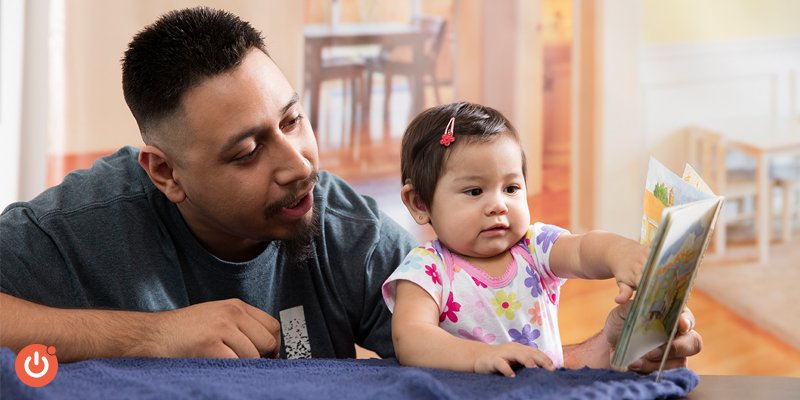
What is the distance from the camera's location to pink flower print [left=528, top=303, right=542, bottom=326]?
1406 millimetres

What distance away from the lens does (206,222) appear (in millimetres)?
1631

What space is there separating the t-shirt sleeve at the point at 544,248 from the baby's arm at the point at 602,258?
0.04 ft

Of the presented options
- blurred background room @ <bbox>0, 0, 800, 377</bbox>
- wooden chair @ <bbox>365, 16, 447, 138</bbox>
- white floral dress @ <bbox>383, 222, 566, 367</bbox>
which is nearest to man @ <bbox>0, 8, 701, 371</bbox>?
white floral dress @ <bbox>383, 222, 566, 367</bbox>

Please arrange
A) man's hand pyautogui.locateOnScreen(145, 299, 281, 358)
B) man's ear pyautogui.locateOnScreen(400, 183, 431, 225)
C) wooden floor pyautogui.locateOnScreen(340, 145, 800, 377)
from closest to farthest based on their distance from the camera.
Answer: man's hand pyautogui.locateOnScreen(145, 299, 281, 358) < man's ear pyautogui.locateOnScreen(400, 183, 431, 225) < wooden floor pyautogui.locateOnScreen(340, 145, 800, 377)

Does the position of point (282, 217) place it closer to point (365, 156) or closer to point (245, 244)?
point (245, 244)

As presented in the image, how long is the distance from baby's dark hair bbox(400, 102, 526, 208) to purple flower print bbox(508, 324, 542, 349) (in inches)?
9.2

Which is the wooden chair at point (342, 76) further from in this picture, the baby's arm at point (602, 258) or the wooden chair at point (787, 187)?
the baby's arm at point (602, 258)

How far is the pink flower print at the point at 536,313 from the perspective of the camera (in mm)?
1406

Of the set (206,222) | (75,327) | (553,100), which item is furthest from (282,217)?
(553,100)

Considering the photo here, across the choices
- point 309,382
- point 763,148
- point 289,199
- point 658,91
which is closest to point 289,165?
point 289,199

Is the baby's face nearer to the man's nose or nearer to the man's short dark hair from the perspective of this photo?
the man's nose

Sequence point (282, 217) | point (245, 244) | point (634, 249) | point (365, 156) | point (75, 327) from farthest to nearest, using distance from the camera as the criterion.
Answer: point (365, 156)
point (245, 244)
point (282, 217)
point (75, 327)
point (634, 249)

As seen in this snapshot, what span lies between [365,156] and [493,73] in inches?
26.5

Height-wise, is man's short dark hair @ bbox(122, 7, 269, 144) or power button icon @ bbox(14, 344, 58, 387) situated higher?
man's short dark hair @ bbox(122, 7, 269, 144)
